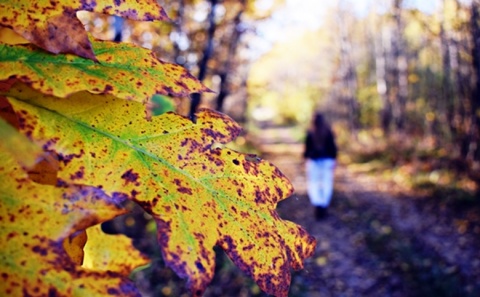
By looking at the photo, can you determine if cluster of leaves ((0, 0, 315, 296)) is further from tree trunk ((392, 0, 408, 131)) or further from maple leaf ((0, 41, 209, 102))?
tree trunk ((392, 0, 408, 131))

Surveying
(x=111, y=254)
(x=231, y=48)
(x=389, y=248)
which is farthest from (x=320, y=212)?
(x=111, y=254)

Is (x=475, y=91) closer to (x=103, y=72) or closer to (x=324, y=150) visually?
(x=324, y=150)

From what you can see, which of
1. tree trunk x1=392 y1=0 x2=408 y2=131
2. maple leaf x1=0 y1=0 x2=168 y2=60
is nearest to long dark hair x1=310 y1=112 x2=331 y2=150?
maple leaf x1=0 y1=0 x2=168 y2=60

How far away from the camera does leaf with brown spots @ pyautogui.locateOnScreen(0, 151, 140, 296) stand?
43 centimetres

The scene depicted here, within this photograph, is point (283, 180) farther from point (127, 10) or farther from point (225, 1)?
point (225, 1)

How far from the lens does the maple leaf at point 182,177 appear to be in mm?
513

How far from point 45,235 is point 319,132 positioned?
7.13 m

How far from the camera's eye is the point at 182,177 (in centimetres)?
58

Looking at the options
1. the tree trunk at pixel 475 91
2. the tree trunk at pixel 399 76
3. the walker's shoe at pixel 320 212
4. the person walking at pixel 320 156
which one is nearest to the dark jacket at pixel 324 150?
the person walking at pixel 320 156

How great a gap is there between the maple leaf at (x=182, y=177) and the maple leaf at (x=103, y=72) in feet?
0.12

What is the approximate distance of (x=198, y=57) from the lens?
31.8 ft

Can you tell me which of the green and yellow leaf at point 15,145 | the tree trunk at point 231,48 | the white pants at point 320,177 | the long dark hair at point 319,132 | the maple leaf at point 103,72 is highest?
the maple leaf at point 103,72

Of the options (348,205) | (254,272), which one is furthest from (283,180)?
(348,205)

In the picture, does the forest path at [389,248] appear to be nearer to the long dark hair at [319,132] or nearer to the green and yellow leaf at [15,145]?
the long dark hair at [319,132]
